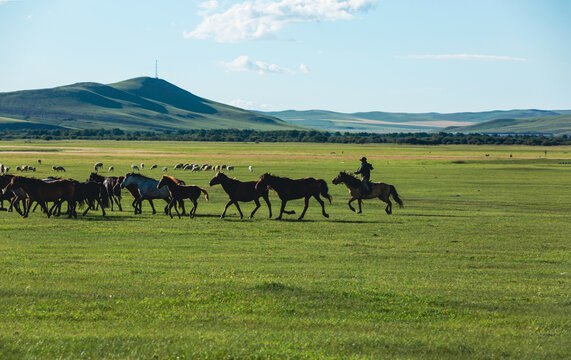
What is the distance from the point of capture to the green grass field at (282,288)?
10.4 meters

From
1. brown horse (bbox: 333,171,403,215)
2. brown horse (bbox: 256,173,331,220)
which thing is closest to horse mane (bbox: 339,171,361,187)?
brown horse (bbox: 333,171,403,215)

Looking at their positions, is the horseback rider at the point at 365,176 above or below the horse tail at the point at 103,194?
above

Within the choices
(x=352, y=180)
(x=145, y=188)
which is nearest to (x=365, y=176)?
(x=352, y=180)

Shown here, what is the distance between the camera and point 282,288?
1408 centimetres

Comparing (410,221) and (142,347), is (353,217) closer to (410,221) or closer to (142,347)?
(410,221)

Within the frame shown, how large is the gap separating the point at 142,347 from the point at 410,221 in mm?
→ 20486

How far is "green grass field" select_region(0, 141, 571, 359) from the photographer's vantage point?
1043 centimetres

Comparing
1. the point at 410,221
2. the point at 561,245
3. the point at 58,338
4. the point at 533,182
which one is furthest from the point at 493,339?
A: the point at 533,182

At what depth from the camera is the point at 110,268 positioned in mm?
16391

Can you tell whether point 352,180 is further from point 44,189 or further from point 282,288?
point 282,288

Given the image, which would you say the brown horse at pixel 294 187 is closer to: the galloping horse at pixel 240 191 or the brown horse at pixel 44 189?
the galloping horse at pixel 240 191

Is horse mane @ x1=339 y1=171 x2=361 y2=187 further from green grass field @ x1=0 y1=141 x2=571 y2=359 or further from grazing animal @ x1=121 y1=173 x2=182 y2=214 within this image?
grazing animal @ x1=121 y1=173 x2=182 y2=214

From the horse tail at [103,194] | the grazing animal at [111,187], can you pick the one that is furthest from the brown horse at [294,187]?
the grazing animal at [111,187]

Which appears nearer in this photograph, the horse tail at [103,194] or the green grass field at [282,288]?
the green grass field at [282,288]
